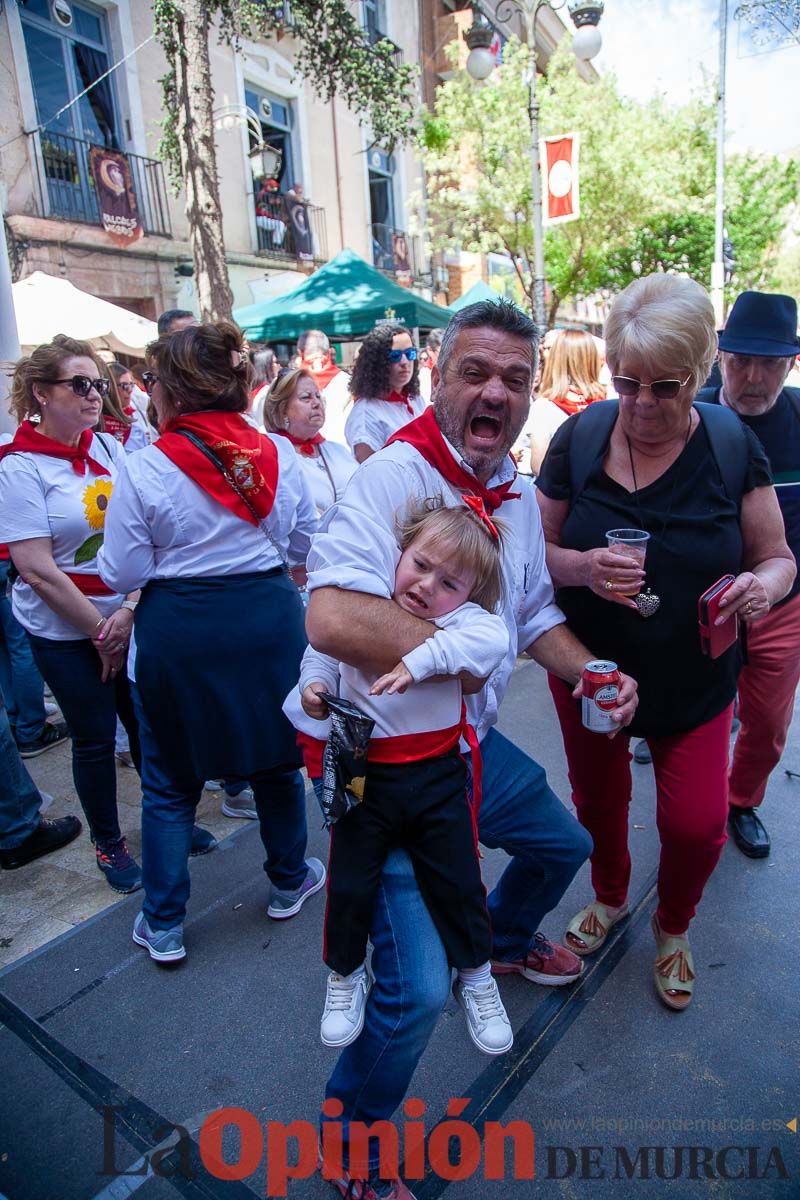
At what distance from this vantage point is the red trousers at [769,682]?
10.2 feet

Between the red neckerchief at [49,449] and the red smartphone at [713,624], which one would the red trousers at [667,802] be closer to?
the red smartphone at [713,624]

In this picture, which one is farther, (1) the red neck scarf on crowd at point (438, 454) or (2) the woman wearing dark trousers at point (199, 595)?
(2) the woman wearing dark trousers at point (199, 595)

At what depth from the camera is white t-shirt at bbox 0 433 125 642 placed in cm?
285

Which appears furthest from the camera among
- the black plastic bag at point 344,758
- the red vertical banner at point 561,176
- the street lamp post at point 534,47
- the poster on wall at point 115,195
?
the poster on wall at point 115,195

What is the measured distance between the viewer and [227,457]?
2506 millimetres

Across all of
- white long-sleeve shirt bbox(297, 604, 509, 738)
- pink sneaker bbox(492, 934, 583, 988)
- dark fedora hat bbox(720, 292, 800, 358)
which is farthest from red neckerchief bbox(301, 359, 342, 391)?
white long-sleeve shirt bbox(297, 604, 509, 738)

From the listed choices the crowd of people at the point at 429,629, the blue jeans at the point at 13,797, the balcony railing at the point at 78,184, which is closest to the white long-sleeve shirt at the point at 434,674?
the crowd of people at the point at 429,629

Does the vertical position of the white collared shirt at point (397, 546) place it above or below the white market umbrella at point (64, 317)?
below

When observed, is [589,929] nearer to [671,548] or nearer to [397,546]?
[671,548]

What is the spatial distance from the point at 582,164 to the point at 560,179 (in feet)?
27.6

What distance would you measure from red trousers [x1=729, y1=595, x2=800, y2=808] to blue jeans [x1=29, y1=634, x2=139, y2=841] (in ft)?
7.96

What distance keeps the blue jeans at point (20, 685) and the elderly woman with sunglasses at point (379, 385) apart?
7.42 feet

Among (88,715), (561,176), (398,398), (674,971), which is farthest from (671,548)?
(561,176)

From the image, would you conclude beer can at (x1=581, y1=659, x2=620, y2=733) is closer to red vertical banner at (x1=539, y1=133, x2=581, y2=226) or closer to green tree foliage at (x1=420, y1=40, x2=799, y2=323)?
red vertical banner at (x1=539, y1=133, x2=581, y2=226)
